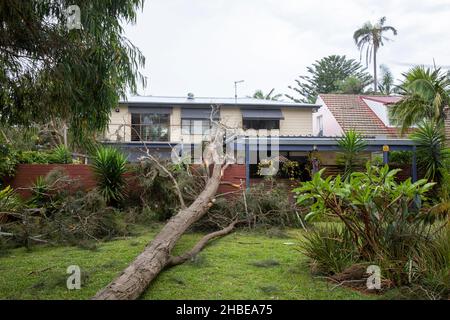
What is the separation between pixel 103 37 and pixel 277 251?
4584 mm

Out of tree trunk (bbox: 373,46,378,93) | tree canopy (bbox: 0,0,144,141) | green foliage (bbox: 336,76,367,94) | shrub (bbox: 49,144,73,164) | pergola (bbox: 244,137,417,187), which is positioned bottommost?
shrub (bbox: 49,144,73,164)

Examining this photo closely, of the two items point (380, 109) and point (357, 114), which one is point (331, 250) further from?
point (380, 109)

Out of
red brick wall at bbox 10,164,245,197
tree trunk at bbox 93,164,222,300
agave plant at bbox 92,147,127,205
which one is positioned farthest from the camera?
red brick wall at bbox 10,164,245,197

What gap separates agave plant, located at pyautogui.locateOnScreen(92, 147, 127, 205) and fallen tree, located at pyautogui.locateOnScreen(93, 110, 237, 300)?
92cm

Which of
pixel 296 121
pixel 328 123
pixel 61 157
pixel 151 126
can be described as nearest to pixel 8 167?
pixel 61 157

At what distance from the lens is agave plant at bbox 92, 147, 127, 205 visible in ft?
33.7

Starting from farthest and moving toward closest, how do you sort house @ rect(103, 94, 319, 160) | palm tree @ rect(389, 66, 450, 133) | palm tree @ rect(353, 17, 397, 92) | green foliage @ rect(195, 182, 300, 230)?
palm tree @ rect(353, 17, 397, 92)
house @ rect(103, 94, 319, 160)
palm tree @ rect(389, 66, 450, 133)
green foliage @ rect(195, 182, 300, 230)

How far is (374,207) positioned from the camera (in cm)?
502

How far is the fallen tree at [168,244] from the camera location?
4.11m

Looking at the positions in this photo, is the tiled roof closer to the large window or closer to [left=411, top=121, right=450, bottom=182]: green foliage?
[left=411, top=121, right=450, bottom=182]: green foliage

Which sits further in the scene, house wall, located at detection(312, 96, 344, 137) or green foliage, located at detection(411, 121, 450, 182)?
house wall, located at detection(312, 96, 344, 137)

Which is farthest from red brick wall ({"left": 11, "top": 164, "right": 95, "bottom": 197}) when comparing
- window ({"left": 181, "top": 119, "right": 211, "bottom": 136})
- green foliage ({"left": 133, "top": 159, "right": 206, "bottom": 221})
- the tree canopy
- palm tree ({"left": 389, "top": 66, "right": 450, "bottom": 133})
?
palm tree ({"left": 389, "top": 66, "right": 450, "bottom": 133})

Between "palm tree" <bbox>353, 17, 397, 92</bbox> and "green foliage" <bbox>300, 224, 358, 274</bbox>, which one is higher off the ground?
"palm tree" <bbox>353, 17, 397, 92</bbox>
